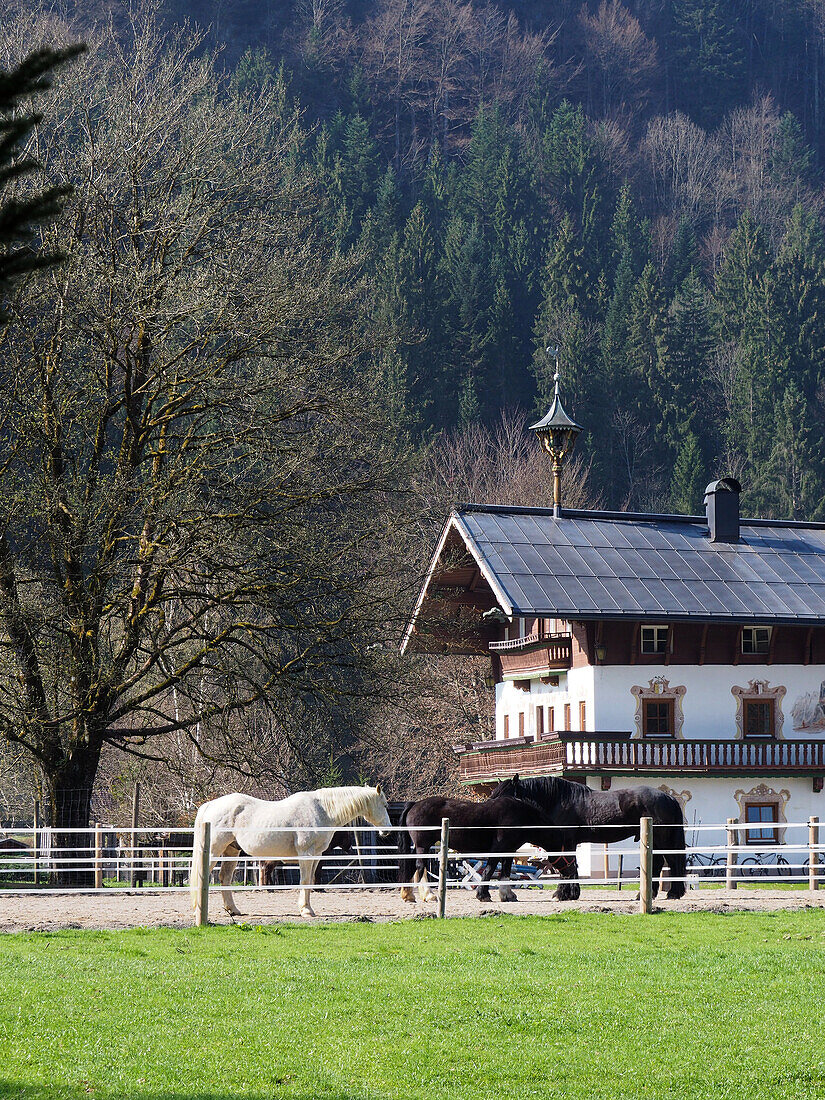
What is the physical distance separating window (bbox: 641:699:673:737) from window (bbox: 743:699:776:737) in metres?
2.07

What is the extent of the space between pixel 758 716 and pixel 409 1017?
90.2ft

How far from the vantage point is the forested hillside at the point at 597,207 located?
77.4 metres

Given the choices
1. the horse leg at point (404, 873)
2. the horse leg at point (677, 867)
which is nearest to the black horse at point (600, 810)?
the horse leg at point (677, 867)

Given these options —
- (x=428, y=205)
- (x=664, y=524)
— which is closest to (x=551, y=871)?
(x=664, y=524)

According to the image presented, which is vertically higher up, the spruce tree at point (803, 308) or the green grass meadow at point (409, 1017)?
the spruce tree at point (803, 308)

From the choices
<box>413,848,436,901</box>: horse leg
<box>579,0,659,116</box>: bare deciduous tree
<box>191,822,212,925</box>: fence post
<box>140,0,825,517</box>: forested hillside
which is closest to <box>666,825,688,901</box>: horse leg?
<box>413,848,436,901</box>: horse leg

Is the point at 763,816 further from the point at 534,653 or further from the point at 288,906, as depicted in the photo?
the point at 288,906

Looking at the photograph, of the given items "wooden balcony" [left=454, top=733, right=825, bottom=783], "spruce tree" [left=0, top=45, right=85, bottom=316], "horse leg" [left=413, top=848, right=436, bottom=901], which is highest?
"spruce tree" [left=0, top=45, right=85, bottom=316]

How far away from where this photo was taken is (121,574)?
89.0ft

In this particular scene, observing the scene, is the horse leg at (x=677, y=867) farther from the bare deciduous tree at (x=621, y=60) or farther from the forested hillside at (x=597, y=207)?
the bare deciduous tree at (x=621, y=60)

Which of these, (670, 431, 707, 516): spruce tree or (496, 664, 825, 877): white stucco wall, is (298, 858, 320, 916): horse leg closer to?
(496, 664, 825, 877): white stucco wall

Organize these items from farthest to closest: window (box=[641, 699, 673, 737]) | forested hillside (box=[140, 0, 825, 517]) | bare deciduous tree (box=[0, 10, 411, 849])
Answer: forested hillside (box=[140, 0, 825, 517]) < window (box=[641, 699, 673, 737]) < bare deciduous tree (box=[0, 10, 411, 849])

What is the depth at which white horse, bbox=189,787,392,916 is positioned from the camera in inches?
789

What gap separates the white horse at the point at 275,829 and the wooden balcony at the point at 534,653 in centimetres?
1732
